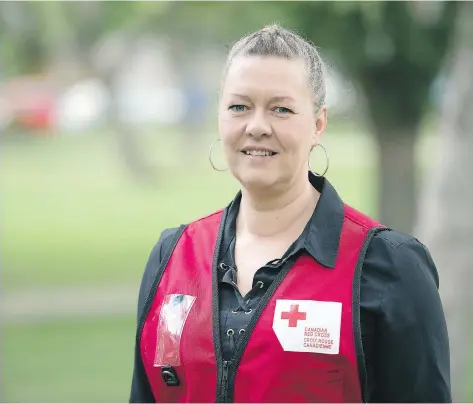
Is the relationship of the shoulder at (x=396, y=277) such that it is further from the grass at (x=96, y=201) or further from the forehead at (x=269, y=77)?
the grass at (x=96, y=201)

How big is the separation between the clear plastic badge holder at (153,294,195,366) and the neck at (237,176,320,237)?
276 millimetres

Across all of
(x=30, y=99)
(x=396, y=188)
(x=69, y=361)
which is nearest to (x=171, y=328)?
(x=69, y=361)

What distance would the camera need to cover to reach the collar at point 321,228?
103 inches

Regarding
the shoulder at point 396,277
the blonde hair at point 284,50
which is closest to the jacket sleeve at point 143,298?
the blonde hair at point 284,50

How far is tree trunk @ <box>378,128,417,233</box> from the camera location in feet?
35.8

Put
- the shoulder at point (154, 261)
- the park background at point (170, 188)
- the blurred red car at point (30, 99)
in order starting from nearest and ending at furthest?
the shoulder at point (154, 261)
the park background at point (170, 188)
the blurred red car at point (30, 99)

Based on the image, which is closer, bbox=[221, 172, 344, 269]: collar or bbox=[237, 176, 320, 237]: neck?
bbox=[221, 172, 344, 269]: collar

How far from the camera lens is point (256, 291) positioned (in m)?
2.63

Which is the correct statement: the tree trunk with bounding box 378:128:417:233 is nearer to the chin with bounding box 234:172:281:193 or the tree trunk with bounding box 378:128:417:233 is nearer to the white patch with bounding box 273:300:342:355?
the chin with bounding box 234:172:281:193

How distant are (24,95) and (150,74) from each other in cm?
562

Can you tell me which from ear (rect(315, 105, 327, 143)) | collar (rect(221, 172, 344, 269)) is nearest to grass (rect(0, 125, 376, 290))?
collar (rect(221, 172, 344, 269))

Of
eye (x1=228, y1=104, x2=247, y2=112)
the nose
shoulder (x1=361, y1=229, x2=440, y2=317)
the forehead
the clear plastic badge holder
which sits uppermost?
the forehead

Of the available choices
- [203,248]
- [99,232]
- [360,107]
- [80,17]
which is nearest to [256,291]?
[203,248]

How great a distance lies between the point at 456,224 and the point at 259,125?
438cm
